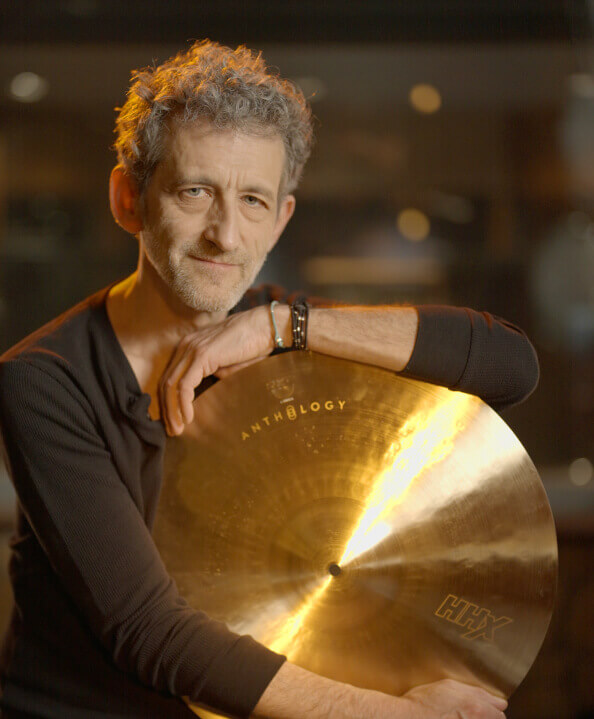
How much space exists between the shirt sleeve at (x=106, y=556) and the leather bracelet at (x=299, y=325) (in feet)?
0.96

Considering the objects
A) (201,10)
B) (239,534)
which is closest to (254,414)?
(239,534)

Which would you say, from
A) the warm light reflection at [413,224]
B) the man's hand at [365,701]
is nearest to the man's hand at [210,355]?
the man's hand at [365,701]

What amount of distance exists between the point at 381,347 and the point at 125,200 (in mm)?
427

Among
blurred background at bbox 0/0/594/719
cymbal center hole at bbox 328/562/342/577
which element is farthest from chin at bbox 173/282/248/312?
blurred background at bbox 0/0/594/719

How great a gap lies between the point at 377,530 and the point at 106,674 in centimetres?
43

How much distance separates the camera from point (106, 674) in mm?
983

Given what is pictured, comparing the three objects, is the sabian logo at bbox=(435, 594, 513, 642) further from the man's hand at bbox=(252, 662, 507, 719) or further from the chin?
the chin

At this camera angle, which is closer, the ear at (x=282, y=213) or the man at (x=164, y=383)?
the man at (x=164, y=383)

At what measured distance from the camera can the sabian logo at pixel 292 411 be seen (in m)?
0.92

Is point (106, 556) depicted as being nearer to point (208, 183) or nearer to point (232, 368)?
point (232, 368)

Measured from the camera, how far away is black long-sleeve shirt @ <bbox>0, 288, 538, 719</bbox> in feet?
2.87

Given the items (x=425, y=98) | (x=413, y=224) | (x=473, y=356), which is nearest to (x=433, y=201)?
(x=413, y=224)

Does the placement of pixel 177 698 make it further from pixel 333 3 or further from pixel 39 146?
pixel 39 146

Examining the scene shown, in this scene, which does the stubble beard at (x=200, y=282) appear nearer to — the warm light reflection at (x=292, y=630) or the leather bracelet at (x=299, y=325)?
the leather bracelet at (x=299, y=325)
